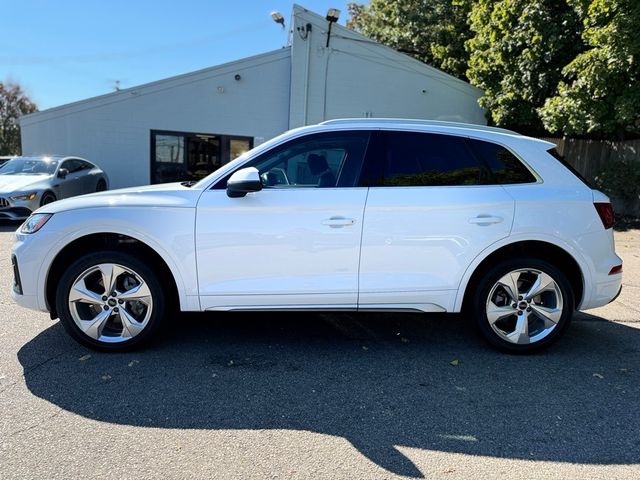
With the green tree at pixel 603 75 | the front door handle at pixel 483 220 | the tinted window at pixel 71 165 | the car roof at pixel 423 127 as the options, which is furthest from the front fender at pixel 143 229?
the green tree at pixel 603 75

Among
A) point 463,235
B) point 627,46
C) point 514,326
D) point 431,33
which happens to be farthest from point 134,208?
point 431,33

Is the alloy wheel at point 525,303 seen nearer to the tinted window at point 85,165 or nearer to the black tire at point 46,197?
the black tire at point 46,197

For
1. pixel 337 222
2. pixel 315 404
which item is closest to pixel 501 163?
pixel 337 222

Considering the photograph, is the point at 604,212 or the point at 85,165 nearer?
the point at 604,212

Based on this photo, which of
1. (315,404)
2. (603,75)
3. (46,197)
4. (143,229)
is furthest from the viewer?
(46,197)

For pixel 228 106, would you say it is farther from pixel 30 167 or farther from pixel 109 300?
pixel 109 300

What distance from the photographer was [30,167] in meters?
10.7

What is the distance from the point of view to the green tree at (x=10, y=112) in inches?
1565

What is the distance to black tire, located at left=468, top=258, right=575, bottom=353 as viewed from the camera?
367 cm

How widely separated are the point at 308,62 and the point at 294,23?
1.13 metres

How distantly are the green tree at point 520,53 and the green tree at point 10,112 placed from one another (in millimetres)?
40685

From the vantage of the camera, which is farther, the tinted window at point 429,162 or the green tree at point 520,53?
the green tree at point 520,53

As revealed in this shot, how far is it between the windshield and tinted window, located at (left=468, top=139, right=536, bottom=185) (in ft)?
32.6

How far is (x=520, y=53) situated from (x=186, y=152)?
9.84 m
